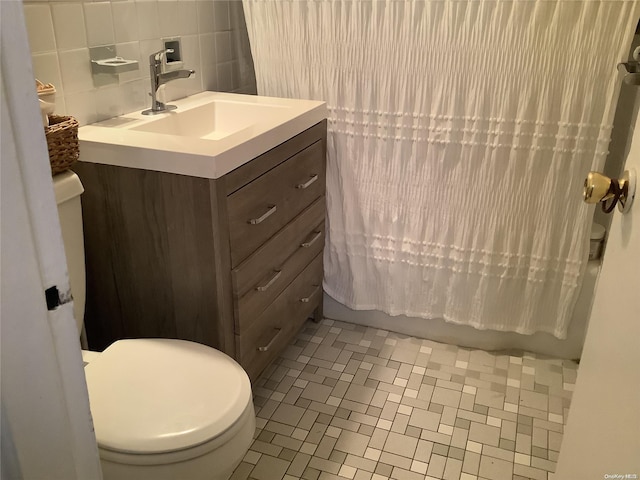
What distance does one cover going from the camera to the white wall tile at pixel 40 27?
4.55 feet

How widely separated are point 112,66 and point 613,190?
52.4 inches

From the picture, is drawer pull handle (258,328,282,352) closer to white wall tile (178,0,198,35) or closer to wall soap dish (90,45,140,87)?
wall soap dish (90,45,140,87)

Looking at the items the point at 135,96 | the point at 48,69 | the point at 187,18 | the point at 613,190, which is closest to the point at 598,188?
the point at 613,190

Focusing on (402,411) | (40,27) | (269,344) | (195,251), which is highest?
(40,27)

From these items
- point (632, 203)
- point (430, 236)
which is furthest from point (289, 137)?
point (632, 203)

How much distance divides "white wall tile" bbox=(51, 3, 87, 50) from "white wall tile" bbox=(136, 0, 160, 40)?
240 mm

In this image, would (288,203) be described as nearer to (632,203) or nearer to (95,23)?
(95,23)

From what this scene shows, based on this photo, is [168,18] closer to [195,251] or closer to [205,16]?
[205,16]

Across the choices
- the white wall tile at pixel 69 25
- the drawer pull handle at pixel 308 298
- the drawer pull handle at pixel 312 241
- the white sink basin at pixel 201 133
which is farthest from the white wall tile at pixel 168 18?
the drawer pull handle at pixel 308 298

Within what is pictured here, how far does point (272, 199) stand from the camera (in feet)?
5.53

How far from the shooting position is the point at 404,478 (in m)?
1.61

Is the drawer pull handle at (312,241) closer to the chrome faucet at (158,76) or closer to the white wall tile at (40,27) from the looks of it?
the chrome faucet at (158,76)

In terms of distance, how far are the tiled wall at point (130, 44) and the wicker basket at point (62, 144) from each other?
213mm

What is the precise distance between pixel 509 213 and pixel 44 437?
→ 5.49 feet
